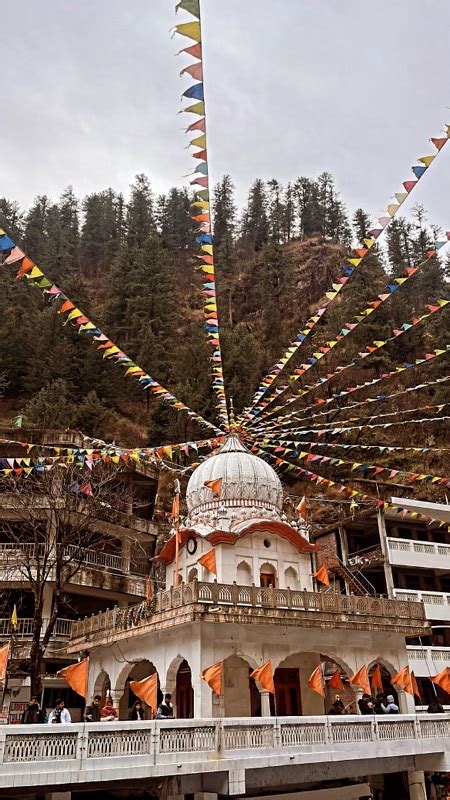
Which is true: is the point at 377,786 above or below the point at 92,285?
below

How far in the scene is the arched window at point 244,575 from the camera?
2323 centimetres

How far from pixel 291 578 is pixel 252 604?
530 cm

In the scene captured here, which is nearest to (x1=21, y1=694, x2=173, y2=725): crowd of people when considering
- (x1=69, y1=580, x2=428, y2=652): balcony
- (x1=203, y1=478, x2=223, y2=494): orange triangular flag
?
(x1=69, y1=580, x2=428, y2=652): balcony

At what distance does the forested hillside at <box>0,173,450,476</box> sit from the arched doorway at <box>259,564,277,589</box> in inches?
730

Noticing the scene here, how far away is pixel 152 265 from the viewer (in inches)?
2196

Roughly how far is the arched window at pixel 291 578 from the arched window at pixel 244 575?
1.54 meters

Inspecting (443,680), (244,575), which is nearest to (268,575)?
(244,575)

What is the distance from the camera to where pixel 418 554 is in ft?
102

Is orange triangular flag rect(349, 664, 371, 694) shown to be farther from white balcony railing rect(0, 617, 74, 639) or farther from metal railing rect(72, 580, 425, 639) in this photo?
white balcony railing rect(0, 617, 74, 639)

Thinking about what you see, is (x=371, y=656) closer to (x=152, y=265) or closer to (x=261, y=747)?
(x=261, y=747)

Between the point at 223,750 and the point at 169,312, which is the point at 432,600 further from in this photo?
the point at 169,312

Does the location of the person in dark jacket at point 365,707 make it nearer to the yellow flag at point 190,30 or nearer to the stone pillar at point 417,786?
the stone pillar at point 417,786

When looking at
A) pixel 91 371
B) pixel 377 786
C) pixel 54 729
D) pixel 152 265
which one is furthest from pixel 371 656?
pixel 152 265

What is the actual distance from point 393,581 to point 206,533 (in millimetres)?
11793
